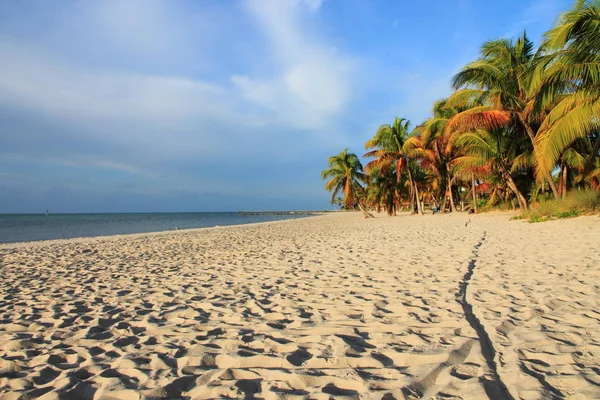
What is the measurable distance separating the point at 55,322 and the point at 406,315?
3526mm

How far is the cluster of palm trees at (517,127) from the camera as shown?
32.7ft

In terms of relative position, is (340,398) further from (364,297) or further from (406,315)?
(364,297)

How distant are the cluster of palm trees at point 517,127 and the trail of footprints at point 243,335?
801cm

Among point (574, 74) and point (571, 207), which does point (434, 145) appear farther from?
point (574, 74)

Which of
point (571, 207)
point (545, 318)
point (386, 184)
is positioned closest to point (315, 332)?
point (545, 318)

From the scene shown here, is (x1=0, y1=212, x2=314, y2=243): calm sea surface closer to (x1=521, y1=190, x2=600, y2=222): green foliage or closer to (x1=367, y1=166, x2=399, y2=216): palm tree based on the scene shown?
(x1=367, y1=166, x2=399, y2=216): palm tree

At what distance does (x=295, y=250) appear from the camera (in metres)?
9.04

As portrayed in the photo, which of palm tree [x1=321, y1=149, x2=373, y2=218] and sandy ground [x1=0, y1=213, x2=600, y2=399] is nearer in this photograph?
sandy ground [x1=0, y1=213, x2=600, y2=399]

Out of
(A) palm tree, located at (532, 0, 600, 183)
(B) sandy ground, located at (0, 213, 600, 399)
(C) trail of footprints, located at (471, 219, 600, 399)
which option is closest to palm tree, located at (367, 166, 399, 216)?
(A) palm tree, located at (532, 0, 600, 183)

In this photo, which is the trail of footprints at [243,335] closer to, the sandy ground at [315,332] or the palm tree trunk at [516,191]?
the sandy ground at [315,332]

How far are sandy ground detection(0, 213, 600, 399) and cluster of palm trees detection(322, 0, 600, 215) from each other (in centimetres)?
645

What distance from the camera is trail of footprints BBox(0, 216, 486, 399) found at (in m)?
2.21

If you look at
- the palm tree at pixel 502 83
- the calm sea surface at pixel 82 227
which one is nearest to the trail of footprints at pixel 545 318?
the palm tree at pixel 502 83

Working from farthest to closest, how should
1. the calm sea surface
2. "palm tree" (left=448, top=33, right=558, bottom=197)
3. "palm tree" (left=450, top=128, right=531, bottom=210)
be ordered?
1. the calm sea surface
2. "palm tree" (left=450, top=128, right=531, bottom=210)
3. "palm tree" (left=448, top=33, right=558, bottom=197)
